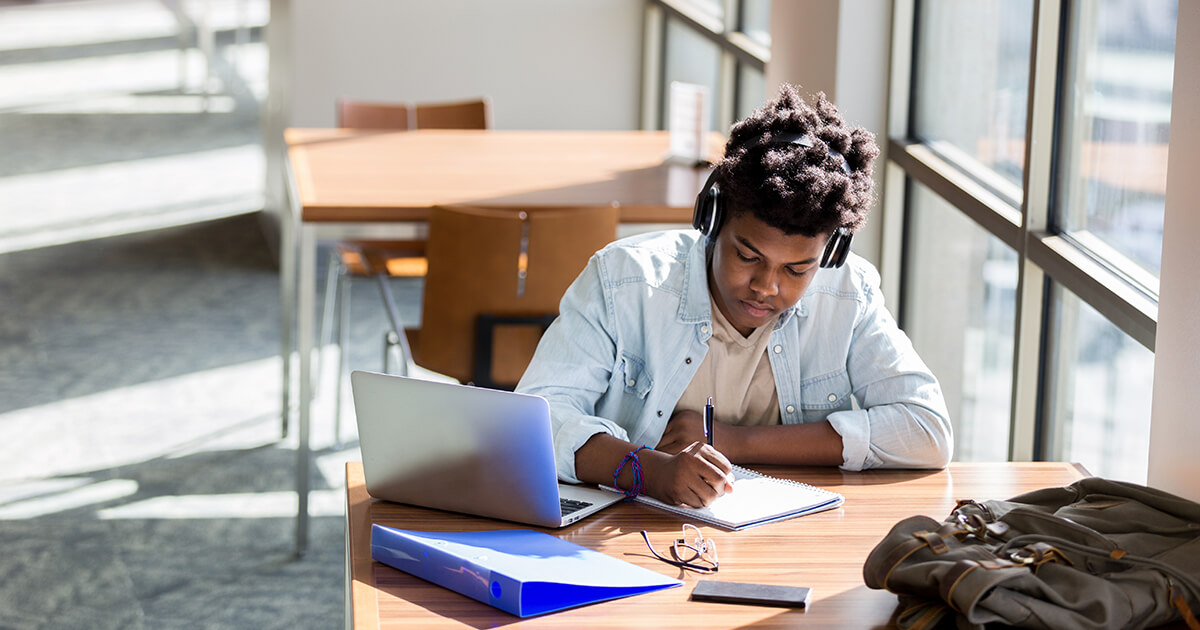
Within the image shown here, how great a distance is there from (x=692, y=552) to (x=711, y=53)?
381 centimetres

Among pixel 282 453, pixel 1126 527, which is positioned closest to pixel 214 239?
pixel 282 453

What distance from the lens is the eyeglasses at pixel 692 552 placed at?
57.1 inches

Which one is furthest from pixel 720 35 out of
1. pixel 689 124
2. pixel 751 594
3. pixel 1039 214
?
pixel 751 594

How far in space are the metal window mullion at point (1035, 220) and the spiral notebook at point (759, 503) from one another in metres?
0.85

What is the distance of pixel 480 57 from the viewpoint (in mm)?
5691

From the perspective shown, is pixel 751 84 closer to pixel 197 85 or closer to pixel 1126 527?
pixel 1126 527

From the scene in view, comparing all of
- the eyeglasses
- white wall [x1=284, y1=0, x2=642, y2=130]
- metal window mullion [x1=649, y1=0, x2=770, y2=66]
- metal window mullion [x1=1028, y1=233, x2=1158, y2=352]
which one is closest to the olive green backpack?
the eyeglasses

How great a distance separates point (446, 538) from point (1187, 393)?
855mm

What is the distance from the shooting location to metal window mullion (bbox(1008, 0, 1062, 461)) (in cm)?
237

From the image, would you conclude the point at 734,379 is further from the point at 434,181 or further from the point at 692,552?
the point at 434,181

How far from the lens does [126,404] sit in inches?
159

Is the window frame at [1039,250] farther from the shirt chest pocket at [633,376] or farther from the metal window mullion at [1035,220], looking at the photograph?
the shirt chest pocket at [633,376]

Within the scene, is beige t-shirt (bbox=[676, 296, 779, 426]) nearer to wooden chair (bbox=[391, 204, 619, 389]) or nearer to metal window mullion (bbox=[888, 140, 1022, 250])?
metal window mullion (bbox=[888, 140, 1022, 250])

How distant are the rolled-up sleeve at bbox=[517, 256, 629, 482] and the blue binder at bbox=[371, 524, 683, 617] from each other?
1.02 feet
